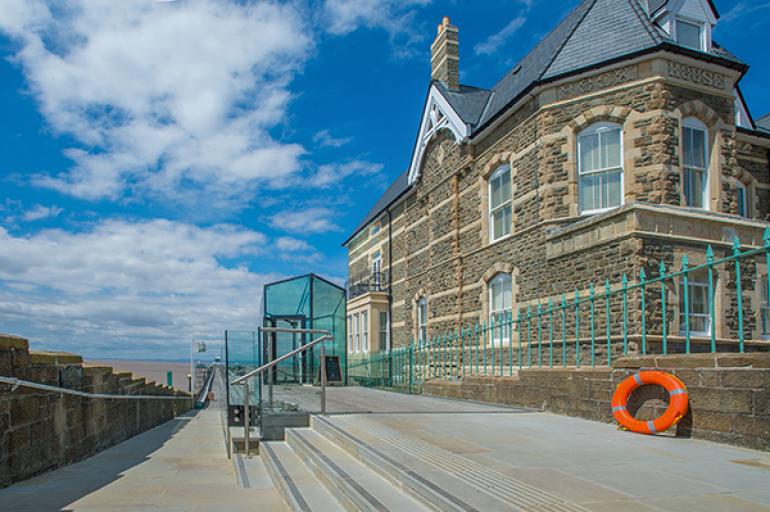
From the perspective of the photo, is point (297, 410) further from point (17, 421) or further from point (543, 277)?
point (543, 277)

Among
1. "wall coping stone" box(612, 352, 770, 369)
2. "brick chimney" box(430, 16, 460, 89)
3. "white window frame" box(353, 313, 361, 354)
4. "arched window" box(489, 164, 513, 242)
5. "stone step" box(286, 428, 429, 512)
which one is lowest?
"white window frame" box(353, 313, 361, 354)

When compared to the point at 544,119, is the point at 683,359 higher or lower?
lower

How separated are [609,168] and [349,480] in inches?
447

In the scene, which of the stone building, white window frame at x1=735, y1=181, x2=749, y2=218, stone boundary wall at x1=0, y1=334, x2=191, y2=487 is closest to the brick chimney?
the stone building

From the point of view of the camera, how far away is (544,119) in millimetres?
15180

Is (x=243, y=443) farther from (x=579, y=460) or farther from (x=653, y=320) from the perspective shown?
(x=653, y=320)

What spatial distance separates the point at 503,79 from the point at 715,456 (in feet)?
55.9

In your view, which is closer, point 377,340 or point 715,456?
point 715,456

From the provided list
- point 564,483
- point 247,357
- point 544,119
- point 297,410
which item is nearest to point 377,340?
point 544,119

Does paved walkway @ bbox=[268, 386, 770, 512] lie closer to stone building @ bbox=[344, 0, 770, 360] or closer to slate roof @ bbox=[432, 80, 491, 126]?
stone building @ bbox=[344, 0, 770, 360]

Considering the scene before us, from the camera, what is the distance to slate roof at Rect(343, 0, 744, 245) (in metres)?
14.4

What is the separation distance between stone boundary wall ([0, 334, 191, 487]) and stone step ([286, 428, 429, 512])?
9.43 ft

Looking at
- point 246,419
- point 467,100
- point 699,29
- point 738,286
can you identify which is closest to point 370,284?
point 467,100

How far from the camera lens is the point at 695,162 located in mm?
14445
